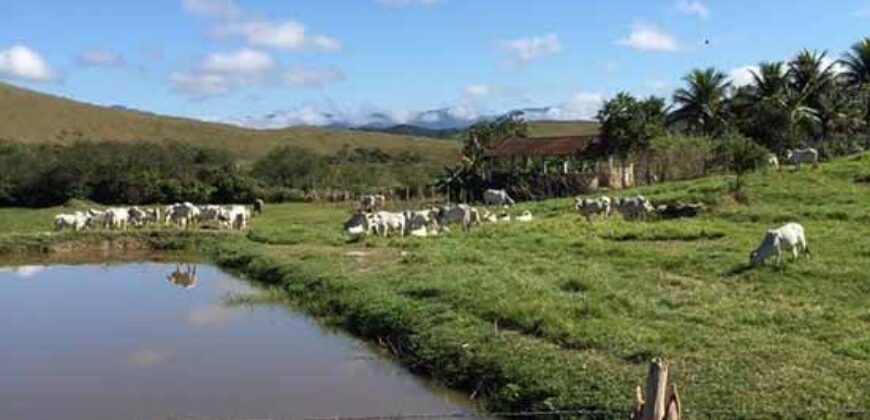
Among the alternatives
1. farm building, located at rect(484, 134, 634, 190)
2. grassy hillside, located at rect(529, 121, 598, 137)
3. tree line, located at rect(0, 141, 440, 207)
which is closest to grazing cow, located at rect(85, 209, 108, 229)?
tree line, located at rect(0, 141, 440, 207)

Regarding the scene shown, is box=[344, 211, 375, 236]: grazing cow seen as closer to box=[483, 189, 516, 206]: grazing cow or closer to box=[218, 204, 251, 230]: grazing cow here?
box=[218, 204, 251, 230]: grazing cow

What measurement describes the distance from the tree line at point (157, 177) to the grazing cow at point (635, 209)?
32.3 meters

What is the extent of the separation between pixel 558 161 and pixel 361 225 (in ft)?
79.7

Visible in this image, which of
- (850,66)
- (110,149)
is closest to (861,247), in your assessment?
(850,66)

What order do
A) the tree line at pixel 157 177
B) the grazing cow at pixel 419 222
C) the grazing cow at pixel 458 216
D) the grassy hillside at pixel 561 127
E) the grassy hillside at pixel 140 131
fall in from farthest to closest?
the grassy hillside at pixel 561 127
the grassy hillside at pixel 140 131
the tree line at pixel 157 177
the grazing cow at pixel 458 216
the grazing cow at pixel 419 222

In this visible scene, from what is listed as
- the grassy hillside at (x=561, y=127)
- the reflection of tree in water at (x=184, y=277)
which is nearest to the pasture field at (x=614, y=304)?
the reflection of tree in water at (x=184, y=277)

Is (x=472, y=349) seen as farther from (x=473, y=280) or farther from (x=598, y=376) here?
(x=473, y=280)

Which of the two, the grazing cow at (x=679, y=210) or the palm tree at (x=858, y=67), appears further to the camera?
the palm tree at (x=858, y=67)

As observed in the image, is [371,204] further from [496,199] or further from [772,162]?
[772,162]

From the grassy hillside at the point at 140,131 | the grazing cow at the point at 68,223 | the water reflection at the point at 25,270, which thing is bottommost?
the water reflection at the point at 25,270

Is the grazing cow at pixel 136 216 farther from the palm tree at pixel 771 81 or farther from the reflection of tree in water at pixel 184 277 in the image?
the palm tree at pixel 771 81

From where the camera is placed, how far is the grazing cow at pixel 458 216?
114ft

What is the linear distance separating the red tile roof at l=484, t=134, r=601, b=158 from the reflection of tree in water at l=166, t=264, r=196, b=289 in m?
28.7

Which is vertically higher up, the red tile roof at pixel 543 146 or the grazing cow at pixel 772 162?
the red tile roof at pixel 543 146
